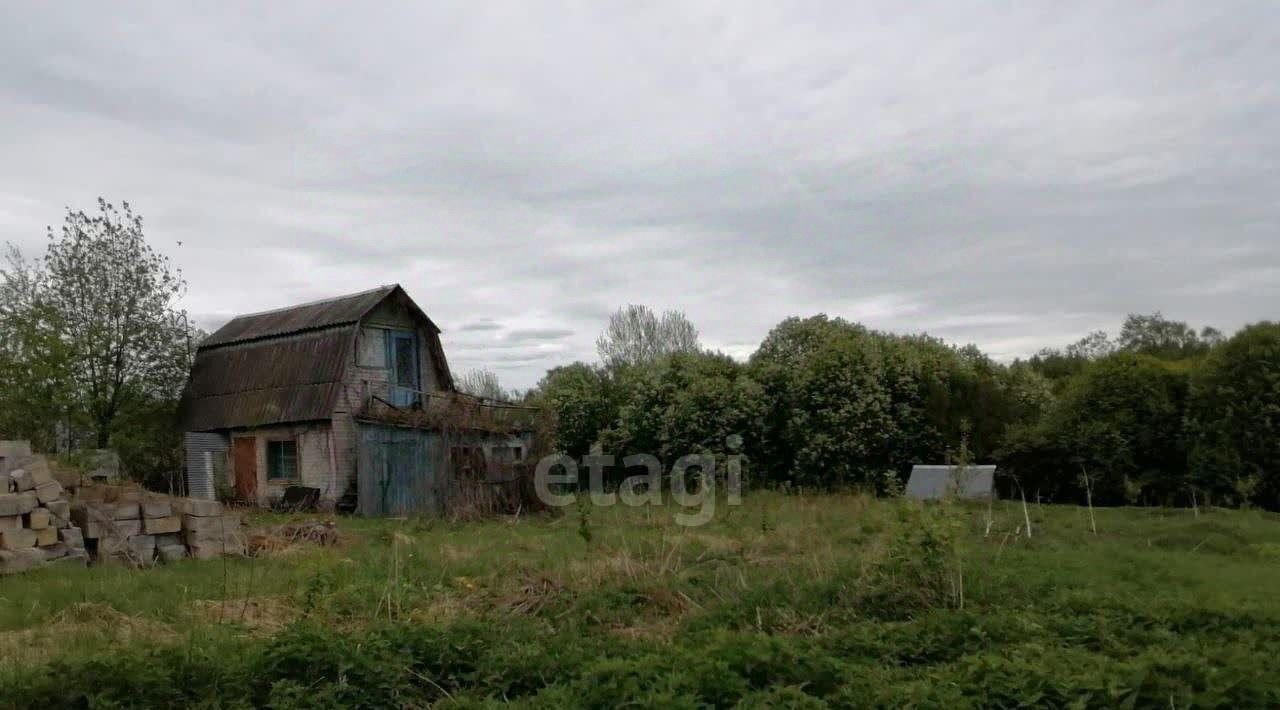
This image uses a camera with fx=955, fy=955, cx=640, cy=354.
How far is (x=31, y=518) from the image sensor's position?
12164 mm

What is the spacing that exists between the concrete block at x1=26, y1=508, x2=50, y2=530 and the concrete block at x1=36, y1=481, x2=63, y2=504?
21cm

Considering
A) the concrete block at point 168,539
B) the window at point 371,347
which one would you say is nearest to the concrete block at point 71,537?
the concrete block at point 168,539

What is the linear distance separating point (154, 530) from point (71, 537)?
97 centimetres

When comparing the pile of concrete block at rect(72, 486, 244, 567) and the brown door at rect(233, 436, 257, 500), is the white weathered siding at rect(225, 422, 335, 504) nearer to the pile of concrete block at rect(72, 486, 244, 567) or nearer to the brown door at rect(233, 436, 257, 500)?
the brown door at rect(233, 436, 257, 500)

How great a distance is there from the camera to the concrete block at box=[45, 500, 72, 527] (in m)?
12.5

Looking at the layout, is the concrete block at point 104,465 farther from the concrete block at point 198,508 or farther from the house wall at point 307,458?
the concrete block at point 198,508

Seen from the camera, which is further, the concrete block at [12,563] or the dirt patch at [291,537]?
the dirt patch at [291,537]

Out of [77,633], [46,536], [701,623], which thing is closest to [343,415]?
[46,536]

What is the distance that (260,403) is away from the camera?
24.2 meters

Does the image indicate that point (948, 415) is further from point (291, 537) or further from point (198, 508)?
point (198, 508)

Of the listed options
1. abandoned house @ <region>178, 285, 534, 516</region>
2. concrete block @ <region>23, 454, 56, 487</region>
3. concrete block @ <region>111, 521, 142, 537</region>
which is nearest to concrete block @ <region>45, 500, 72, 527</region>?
concrete block @ <region>23, 454, 56, 487</region>

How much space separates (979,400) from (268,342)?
58.6ft

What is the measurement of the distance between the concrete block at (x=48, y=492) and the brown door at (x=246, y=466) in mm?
11672

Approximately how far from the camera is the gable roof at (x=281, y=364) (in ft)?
76.1
